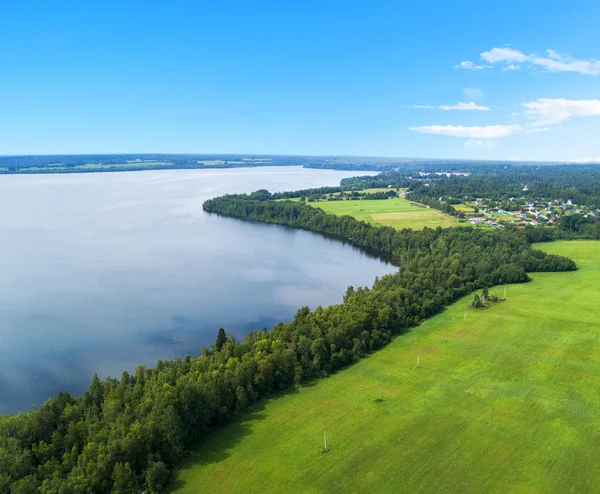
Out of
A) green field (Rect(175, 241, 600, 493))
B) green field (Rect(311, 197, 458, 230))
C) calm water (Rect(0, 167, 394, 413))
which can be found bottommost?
green field (Rect(175, 241, 600, 493))

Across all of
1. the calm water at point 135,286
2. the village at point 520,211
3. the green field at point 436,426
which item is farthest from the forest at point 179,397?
the village at point 520,211

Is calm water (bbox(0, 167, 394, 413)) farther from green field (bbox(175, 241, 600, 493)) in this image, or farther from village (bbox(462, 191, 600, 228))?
village (bbox(462, 191, 600, 228))

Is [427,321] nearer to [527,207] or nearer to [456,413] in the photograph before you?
[456,413]

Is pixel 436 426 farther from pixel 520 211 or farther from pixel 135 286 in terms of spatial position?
pixel 520 211

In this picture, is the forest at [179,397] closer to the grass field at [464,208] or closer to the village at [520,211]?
the village at [520,211]

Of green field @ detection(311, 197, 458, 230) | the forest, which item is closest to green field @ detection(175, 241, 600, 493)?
the forest

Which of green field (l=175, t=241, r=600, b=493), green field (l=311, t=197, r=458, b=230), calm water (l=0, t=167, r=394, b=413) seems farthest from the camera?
green field (l=311, t=197, r=458, b=230)
